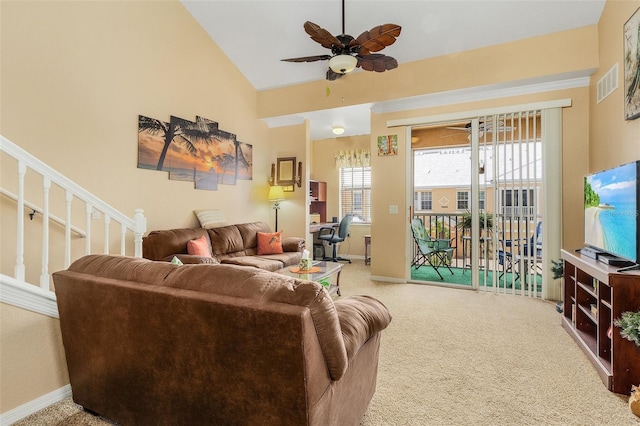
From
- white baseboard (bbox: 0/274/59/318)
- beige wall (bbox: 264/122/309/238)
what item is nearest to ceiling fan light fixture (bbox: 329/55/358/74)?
white baseboard (bbox: 0/274/59/318)

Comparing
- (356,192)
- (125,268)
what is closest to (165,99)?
(125,268)

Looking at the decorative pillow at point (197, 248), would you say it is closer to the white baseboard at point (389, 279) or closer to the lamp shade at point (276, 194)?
the lamp shade at point (276, 194)

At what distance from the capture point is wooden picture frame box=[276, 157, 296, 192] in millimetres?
5801

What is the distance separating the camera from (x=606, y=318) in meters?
2.10

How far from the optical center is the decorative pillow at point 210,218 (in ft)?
14.5

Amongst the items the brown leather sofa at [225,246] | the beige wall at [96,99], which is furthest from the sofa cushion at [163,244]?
the beige wall at [96,99]

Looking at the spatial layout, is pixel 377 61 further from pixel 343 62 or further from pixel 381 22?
pixel 381 22

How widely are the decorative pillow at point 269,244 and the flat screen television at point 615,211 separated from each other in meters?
3.62

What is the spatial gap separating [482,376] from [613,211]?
5.12 feet

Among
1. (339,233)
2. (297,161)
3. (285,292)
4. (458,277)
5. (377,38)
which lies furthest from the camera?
(339,233)

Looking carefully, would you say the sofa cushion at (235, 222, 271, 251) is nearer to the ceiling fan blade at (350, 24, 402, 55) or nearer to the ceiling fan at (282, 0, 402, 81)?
the ceiling fan at (282, 0, 402, 81)

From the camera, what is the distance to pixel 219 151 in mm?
4805

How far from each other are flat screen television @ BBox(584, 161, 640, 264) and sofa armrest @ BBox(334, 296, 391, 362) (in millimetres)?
1758

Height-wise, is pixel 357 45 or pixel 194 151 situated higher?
pixel 357 45
